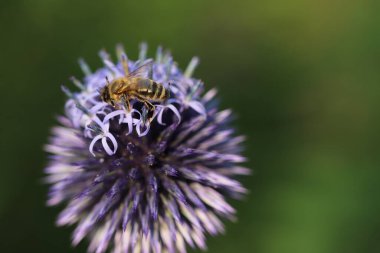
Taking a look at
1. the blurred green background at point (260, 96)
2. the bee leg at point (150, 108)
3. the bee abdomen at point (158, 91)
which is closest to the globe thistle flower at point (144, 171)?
the bee leg at point (150, 108)

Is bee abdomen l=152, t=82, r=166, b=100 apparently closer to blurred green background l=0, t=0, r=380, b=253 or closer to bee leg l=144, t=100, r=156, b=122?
bee leg l=144, t=100, r=156, b=122

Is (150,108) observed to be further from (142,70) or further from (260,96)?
(260,96)

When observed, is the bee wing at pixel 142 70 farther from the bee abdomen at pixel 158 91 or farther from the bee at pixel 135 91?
the bee abdomen at pixel 158 91

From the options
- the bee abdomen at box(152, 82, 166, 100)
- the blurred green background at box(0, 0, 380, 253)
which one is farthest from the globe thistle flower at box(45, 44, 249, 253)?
the blurred green background at box(0, 0, 380, 253)

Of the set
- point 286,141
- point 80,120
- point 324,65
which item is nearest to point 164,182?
point 80,120

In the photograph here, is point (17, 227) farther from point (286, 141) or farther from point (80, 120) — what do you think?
point (286, 141)

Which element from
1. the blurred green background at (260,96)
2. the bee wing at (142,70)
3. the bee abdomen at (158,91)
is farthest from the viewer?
the blurred green background at (260,96)

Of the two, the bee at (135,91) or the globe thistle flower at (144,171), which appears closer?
the bee at (135,91)
